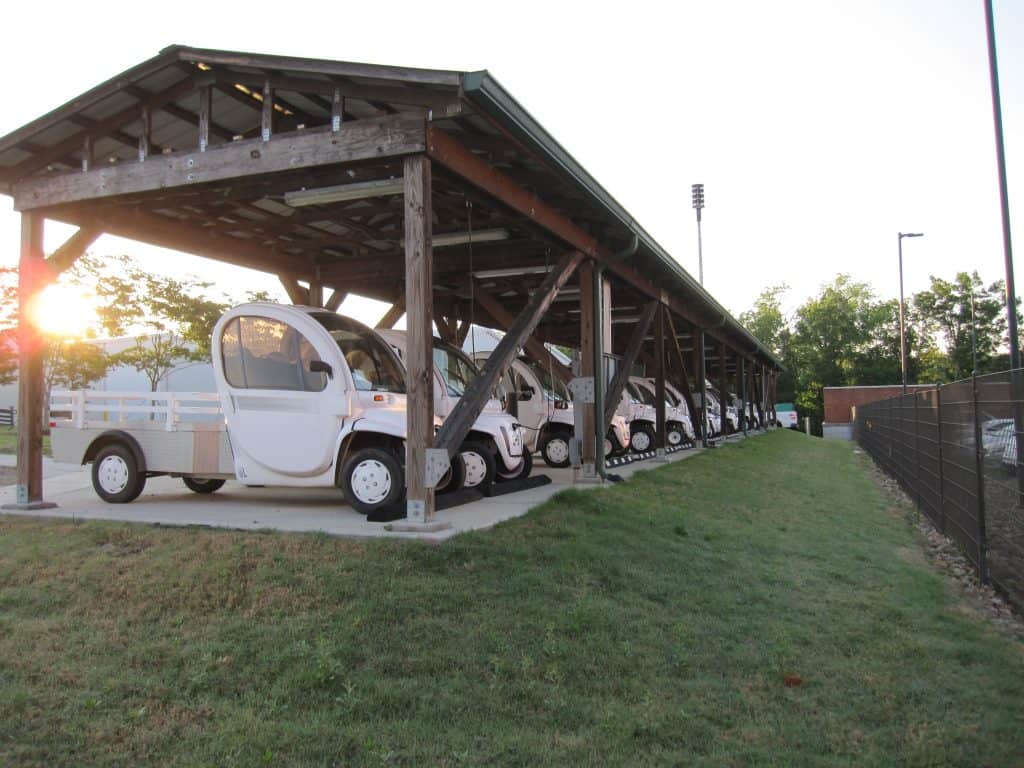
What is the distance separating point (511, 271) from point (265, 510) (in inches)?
253

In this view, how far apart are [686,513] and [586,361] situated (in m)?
3.00

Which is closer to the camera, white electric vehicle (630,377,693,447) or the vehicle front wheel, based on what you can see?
the vehicle front wheel

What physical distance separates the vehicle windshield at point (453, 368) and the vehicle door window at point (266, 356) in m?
2.37

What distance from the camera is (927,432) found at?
10805 millimetres

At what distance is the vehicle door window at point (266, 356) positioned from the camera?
7.82 meters

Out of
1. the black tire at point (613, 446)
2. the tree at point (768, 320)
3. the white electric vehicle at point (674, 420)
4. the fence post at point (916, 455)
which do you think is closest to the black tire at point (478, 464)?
the black tire at point (613, 446)

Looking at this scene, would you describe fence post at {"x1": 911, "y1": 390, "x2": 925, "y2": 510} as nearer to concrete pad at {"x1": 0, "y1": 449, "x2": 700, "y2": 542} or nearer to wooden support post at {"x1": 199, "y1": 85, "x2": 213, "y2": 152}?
concrete pad at {"x1": 0, "y1": 449, "x2": 700, "y2": 542}

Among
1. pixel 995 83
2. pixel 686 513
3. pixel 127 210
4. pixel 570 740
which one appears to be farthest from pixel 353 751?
pixel 995 83

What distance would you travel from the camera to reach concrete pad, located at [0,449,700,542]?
6531 millimetres

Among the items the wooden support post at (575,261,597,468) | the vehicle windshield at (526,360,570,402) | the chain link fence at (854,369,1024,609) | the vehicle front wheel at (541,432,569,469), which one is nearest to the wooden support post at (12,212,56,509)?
the wooden support post at (575,261,597,468)

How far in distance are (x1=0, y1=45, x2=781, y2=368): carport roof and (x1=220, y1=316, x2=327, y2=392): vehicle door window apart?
4.79ft

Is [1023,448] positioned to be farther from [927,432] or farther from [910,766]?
[927,432]

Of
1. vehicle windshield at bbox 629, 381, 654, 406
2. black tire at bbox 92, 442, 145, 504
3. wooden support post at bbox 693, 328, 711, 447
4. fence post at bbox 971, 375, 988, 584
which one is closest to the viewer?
fence post at bbox 971, 375, 988, 584

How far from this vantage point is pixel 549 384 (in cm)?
1466
